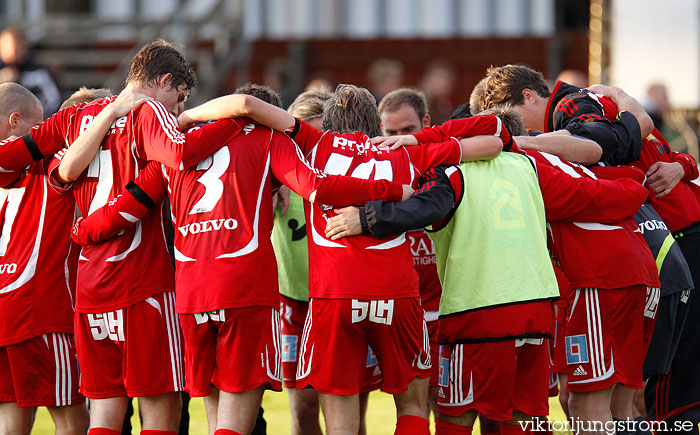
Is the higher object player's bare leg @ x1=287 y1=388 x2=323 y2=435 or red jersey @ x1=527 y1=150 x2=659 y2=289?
red jersey @ x1=527 y1=150 x2=659 y2=289

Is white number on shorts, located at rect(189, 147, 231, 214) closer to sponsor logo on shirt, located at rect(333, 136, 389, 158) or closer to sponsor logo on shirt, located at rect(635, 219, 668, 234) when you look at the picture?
sponsor logo on shirt, located at rect(333, 136, 389, 158)

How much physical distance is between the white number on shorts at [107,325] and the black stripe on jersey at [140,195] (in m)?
0.51

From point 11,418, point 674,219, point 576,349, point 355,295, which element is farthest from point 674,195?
point 11,418

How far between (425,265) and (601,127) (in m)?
1.24

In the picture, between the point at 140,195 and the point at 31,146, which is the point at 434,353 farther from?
the point at 31,146

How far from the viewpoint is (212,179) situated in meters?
4.03

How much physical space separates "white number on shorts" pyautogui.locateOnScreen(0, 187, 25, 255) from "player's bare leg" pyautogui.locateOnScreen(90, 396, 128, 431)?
931 millimetres

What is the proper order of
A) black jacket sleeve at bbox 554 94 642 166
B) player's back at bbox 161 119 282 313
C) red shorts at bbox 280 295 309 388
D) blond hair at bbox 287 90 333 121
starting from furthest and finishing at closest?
1. blond hair at bbox 287 90 333 121
2. red shorts at bbox 280 295 309 388
3. black jacket sleeve at bbox 554 94 642 166
4. player's back at bbox 161 119 282 313

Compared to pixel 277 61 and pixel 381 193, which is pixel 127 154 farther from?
pixel 277 61

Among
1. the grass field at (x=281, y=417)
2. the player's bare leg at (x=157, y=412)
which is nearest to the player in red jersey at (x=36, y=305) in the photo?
the player's bare leg at (x=157, y=412)

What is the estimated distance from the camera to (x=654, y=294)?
4465 millimetres

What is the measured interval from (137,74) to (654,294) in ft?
9.02

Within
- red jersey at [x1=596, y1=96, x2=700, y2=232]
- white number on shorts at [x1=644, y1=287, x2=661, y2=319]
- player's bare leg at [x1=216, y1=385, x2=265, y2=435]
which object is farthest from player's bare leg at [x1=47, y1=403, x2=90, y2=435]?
red jersey at [x1=596, y1=96, x2=700, y2=232]

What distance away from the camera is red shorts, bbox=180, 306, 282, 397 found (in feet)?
13.0
